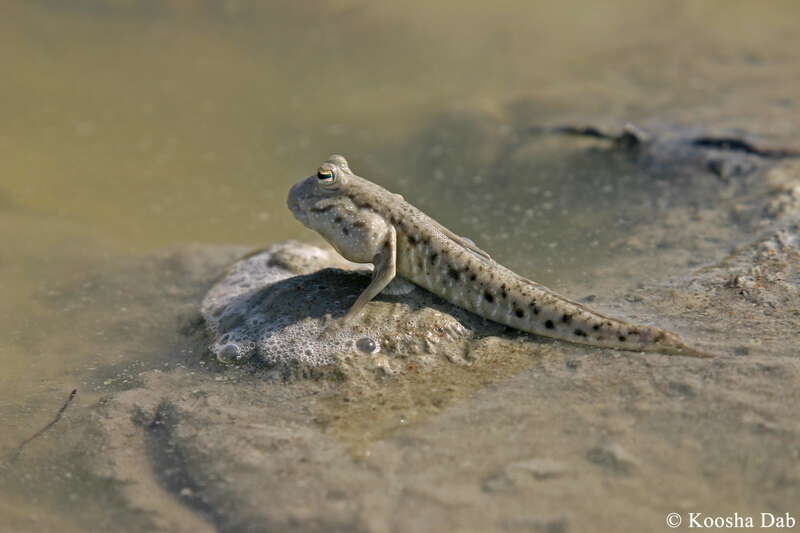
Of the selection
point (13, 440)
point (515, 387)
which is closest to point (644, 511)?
point (515, 387)

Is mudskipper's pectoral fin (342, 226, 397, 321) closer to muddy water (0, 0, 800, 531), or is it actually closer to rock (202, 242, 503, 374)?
rock (202, 242, 503, 374)

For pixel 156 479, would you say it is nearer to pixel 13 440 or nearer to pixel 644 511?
pixel 13 440

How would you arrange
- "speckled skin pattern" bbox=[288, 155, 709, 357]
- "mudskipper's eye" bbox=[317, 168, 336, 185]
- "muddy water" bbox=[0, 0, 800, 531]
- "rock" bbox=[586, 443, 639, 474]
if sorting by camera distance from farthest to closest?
"muddy water" bbox=[0, 0, 800, 531] → "mudskipper's eye" bbox=[317, 168, 336, 185] → "speckled skin pattern" bbox=[288, 155, 709, 357] → "rock" bbox=[586, 443, 639, 474]

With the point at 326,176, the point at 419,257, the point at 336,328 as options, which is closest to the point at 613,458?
the point at 419,257

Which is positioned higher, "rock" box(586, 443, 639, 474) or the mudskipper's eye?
the mudskipper's eye

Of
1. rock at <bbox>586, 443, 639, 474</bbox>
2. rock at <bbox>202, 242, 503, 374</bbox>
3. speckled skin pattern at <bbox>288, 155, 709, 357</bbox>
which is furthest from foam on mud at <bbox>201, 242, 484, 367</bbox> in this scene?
rock at <bbox>586, 443, 639, 474</bbox>

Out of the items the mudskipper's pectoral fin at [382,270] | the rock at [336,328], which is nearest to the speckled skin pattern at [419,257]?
the mudskipper's pectoral fin at [382,270]

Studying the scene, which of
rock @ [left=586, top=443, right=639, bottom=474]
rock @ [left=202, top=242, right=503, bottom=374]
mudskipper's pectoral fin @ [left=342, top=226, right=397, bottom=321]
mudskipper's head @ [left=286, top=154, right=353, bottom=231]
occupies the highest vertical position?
mudskipper's head @ [left=286, top=154, right=353, bottom=231]

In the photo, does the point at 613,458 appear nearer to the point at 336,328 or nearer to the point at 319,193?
the point at 336,328
